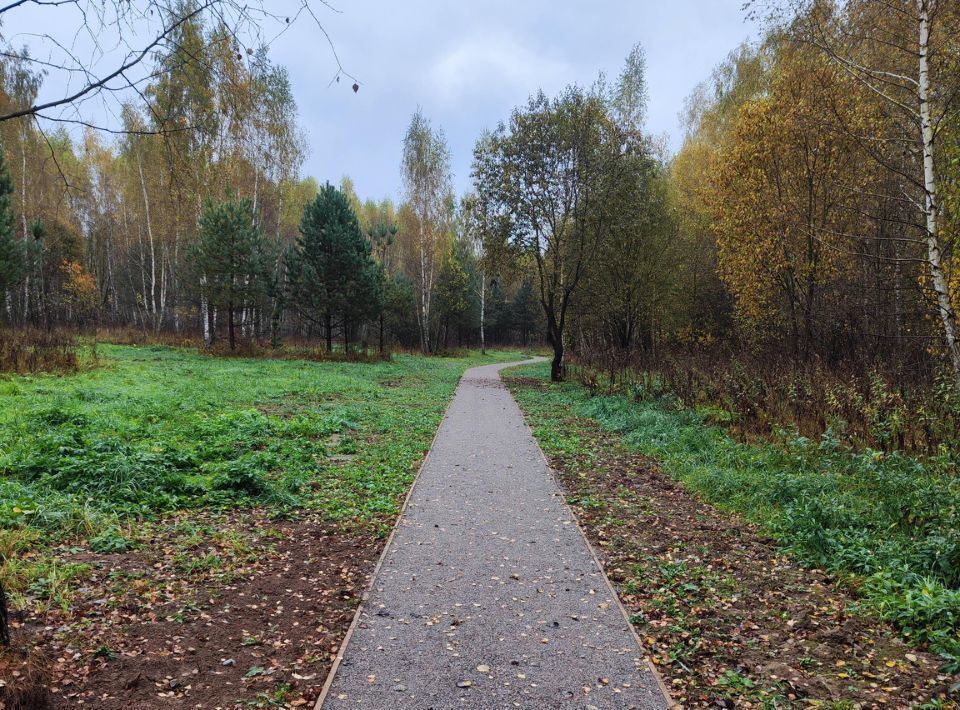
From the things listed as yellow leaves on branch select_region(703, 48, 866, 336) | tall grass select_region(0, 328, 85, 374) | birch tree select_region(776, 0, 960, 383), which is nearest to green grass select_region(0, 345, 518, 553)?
tall grass select_region(0, 328, 85, 374)

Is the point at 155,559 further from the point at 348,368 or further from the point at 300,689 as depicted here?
the point at 348,368

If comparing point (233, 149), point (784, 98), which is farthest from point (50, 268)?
point (784, 98)

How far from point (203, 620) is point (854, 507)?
235 inches

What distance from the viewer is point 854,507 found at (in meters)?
5.24

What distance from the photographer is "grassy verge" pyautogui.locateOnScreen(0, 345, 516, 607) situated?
4789 mm

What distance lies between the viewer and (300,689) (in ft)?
9.86

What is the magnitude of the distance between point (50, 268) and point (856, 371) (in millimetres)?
40395

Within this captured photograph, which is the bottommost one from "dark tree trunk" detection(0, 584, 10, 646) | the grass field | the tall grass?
the grass field

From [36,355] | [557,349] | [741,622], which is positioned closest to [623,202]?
[557,349]

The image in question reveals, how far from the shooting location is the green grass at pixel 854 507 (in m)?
3.65

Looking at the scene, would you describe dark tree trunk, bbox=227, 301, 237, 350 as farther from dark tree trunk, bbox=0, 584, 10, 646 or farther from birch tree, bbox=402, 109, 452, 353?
dark tree trunk, bbox=0, 584, 10, 646

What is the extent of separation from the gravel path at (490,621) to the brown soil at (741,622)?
266 millimetres

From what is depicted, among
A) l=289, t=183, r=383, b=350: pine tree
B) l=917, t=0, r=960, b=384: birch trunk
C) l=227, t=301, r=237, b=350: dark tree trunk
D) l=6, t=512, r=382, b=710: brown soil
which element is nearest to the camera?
l=6, t=512, r=382, b=710: brown soil

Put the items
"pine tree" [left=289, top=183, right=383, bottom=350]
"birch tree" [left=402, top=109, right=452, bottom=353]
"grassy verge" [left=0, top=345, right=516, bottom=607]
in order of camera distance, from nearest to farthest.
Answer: "grassy verge" [left=0, top=345, right=516, bottom=607] < "pine tree" [left=289, top=183, right=383, bottom=350] < "birch tree" [left=402, top=109, right=452, bottom=353]
